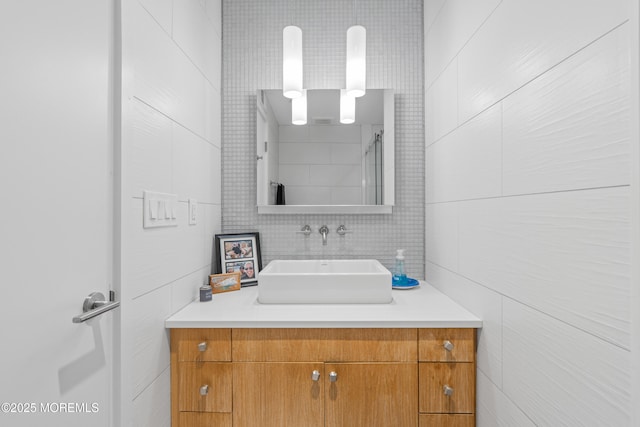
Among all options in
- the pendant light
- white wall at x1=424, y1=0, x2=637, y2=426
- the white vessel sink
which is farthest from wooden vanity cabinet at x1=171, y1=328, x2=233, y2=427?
→ the pendant light

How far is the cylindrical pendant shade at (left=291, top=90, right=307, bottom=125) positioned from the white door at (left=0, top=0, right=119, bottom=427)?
1.03m

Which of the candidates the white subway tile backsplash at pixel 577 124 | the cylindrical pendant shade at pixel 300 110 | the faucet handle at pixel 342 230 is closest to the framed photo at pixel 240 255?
the faucet handle at pixel 342 230

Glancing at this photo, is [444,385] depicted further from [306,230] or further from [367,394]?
[306,230]

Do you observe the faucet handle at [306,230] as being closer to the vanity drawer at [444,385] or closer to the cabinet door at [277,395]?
the cabinet door at [277,395]

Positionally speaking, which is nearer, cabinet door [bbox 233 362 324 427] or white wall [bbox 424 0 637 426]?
white wall [bbox 424 0 637 426]

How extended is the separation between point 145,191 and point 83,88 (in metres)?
0.34

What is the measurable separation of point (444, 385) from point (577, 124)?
37.7 inches

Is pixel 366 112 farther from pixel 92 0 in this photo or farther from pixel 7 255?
pixel 7 255

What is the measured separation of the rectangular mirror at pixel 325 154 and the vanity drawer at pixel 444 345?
0.79m

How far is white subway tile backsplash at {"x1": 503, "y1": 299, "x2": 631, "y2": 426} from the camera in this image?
2.09 feet

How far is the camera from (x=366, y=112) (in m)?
1.87

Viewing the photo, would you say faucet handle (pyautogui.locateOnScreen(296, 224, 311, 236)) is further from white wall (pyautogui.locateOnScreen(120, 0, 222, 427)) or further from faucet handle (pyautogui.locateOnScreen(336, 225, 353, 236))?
white wall (pyautogui.locateOnScreen(120, 0, 222, 427))

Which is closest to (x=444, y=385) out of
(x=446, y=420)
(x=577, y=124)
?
(x=446, y=420)

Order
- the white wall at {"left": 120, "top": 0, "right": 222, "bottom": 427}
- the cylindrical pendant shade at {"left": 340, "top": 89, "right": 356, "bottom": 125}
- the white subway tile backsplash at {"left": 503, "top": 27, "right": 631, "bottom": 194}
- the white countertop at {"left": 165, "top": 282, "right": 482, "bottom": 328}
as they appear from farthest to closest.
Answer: the cylindrical pendant shade at {"left": 340, "top": 89, "right": 356, "bottom": 125}
the white countertop at {"left": 165, "top": 282, "right": 482, "bottom": 328}
the white wall at {"left": 120, "top": 0, "right": 222, "bottom": 427}
the white subway tile backsplash at {"left": 503, "top": 27, "right": 631, "bottom": 194}
